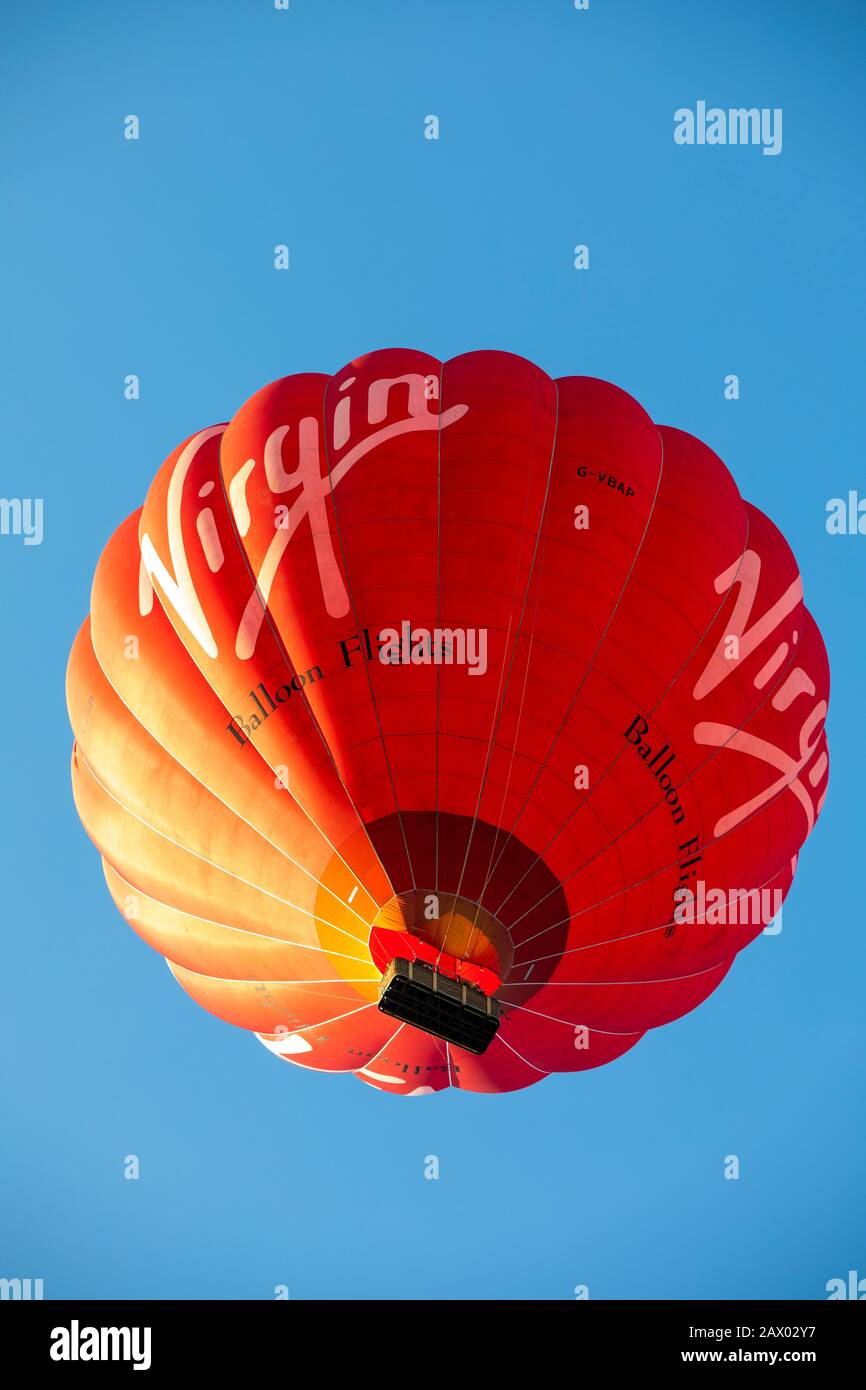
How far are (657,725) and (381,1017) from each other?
3.97m

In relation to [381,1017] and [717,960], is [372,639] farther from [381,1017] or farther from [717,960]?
[717,960]

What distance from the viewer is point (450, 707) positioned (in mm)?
13898

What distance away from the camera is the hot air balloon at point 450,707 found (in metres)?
13.9

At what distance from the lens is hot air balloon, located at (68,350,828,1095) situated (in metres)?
13.9

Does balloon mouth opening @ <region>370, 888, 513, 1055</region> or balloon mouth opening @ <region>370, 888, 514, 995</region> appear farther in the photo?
balloon mouth opening @ <region>370, 888, 514, 995</region>

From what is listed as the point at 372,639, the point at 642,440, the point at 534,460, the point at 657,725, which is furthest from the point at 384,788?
the point at 642,440

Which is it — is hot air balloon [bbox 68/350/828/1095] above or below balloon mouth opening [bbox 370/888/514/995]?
above

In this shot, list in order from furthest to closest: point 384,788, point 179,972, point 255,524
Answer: point 179,972, point 255,524, point 384,788

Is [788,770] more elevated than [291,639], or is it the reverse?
[291,639]

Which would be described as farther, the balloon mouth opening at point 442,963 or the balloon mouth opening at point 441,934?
the balloon mouth opening at point 441,934

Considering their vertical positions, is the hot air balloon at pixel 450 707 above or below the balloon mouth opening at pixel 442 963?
above

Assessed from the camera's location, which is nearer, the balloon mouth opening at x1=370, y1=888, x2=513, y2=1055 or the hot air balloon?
the balloon mouth opening at x1=370, y1=888, x2=513, y2=1055

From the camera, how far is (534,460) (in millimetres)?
14922

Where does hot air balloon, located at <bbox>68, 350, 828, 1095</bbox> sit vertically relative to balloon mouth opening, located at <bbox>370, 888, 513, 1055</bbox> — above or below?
above
